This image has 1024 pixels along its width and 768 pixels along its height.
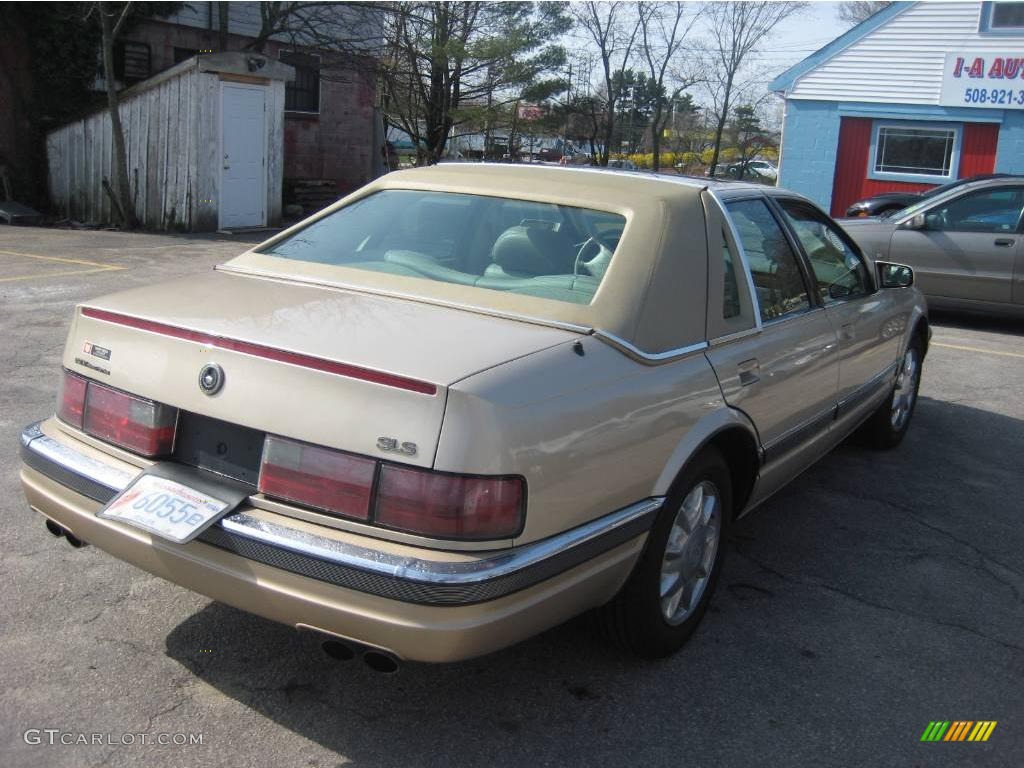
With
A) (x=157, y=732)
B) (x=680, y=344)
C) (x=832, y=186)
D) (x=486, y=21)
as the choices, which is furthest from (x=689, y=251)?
(x=486, y=21)

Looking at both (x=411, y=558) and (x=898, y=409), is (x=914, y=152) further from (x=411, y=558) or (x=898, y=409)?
(x=411, y=558)

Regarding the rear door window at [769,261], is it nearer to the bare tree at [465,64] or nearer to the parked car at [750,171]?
the bare tree at [465,64]

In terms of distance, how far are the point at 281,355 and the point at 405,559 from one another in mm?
662

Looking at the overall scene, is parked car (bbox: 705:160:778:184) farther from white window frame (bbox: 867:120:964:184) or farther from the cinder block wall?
white window frame (bbox: 867:120:964:184)

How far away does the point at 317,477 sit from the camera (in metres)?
2.58

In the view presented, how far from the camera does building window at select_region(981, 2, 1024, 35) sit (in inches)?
755

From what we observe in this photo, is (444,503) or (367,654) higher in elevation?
(444,503)

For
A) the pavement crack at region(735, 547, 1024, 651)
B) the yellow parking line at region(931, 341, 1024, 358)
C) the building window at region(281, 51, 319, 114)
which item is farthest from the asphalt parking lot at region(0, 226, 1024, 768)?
the building window at region(281, 51, 319, 114)

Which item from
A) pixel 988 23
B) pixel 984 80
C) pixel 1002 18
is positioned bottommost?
pixel 984 80

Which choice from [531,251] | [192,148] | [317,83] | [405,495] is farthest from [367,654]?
[317,83]

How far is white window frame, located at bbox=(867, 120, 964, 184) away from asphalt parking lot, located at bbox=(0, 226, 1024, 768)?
1693 cm

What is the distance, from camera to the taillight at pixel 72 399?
123 inches

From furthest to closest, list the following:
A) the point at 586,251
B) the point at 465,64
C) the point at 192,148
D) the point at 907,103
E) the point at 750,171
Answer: the point at 750,171 < the point at 465,64 < the point at 907,103 < the point at 192,148 < the point at 586,251

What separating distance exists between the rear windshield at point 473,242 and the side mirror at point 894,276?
2453 mm
